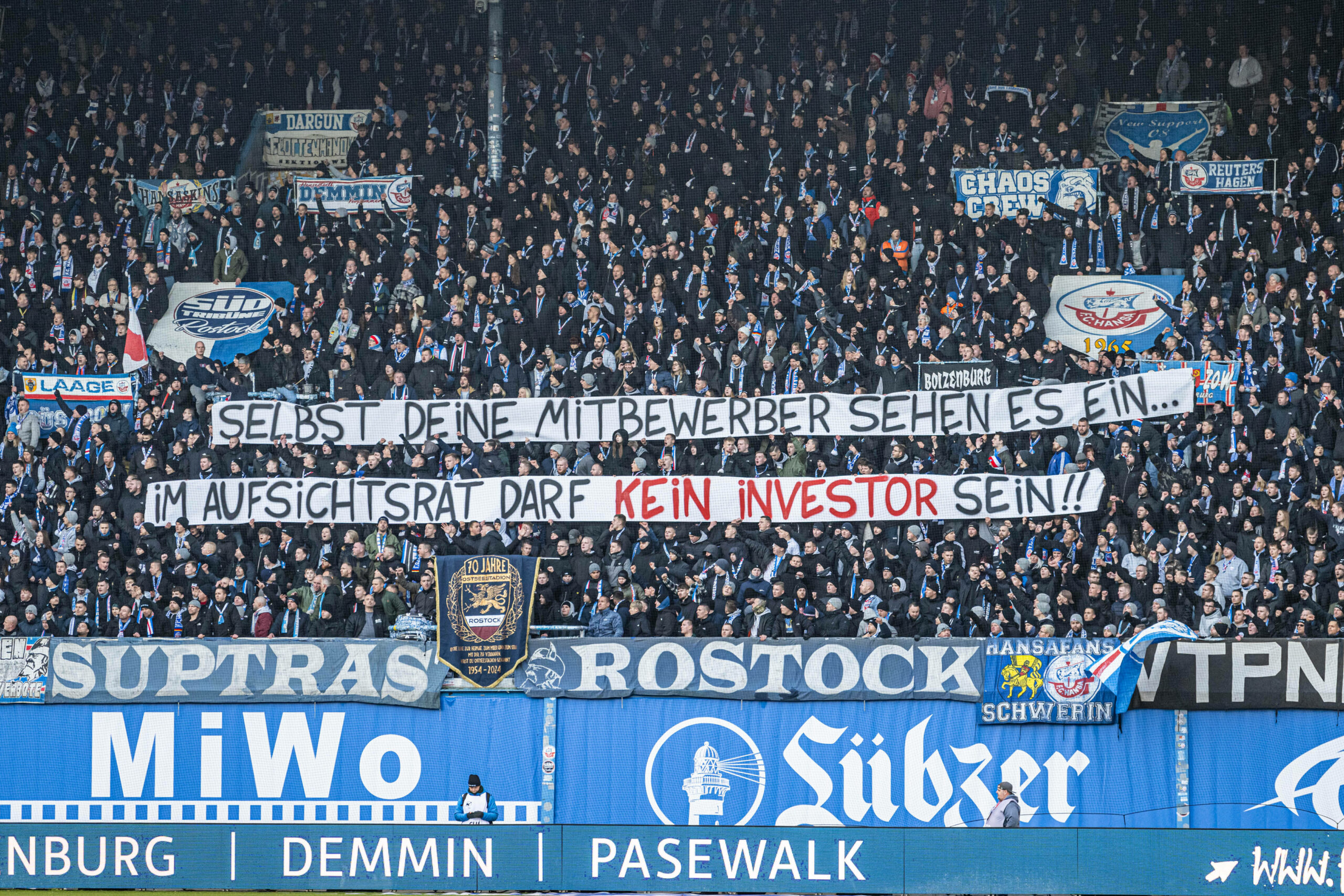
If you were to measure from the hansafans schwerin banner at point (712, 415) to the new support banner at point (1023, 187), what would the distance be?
384 centimetres

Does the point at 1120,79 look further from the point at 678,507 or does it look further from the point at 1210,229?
the point at 678,507

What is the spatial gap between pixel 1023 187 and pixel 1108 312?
8.55 feet

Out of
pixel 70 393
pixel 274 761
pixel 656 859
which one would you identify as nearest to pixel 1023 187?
pixel 656 859

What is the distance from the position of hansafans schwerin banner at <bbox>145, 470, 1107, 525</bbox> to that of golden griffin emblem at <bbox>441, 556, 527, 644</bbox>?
4.13 m

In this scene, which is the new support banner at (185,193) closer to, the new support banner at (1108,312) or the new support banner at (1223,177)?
the new support banner at (1108,312)

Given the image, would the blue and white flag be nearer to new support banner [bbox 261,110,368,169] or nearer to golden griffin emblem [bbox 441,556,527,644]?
golden griffin emblem [bbox 441,556,527,644]

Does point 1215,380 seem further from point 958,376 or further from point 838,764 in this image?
point 838,764

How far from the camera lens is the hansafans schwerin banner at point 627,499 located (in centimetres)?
2025

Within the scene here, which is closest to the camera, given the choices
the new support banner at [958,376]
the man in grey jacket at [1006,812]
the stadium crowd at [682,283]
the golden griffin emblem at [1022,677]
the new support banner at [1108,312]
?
the man in grey jacket at [1006,812]

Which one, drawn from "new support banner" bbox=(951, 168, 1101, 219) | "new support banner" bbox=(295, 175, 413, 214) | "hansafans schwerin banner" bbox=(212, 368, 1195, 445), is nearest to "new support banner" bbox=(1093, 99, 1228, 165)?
"new support banner" bbox=(951, 168, 1101, 219)

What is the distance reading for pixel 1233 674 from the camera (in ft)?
51.0

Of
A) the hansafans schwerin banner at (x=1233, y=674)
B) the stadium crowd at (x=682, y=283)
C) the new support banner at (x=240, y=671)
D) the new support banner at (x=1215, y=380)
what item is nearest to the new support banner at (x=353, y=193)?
the stadium crowd at (x=682, y=283)

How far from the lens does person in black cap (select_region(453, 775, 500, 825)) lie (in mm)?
16141

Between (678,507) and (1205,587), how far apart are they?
6.81 metres
